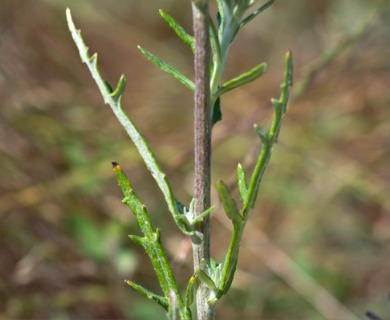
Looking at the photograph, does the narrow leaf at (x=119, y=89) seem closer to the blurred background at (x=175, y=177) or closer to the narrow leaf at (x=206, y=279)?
the narrow leaf at (x=206, y=279)

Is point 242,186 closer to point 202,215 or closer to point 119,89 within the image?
point 202,215

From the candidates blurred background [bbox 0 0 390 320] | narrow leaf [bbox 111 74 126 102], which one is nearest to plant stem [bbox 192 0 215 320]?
narrow leaf [bbox 111 74 126 102]

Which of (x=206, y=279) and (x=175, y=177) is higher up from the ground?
(x=175, y=177)

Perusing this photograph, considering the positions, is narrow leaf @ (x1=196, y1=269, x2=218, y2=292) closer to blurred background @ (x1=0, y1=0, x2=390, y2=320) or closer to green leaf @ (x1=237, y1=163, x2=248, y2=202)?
green leaf @ (x1=237, y1=163, x2=248, y2=202)

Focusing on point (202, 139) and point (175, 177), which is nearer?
point (202, 139)

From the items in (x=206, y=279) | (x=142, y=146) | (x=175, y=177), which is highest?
(x=175, y=177)

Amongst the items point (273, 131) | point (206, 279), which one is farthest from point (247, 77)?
point (206, 279)

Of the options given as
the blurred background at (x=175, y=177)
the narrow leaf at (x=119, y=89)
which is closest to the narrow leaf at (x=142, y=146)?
the narrow leaf at (x=119, y=89)
